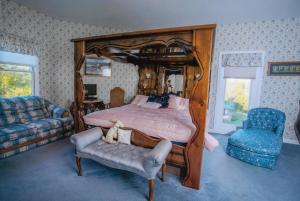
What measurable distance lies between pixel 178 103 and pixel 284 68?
2.60 m

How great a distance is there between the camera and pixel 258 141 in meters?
2.92

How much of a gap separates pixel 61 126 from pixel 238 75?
14.8ft

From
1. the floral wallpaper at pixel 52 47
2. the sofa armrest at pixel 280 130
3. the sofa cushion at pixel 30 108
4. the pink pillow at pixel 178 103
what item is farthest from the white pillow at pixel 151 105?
the sofa armrest at pixel 280 130

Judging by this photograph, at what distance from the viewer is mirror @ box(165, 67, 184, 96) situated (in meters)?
4.70

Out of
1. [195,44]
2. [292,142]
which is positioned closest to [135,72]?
[195,44]

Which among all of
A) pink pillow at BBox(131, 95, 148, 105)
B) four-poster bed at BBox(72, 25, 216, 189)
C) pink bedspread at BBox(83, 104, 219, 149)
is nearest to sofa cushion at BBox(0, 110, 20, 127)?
four-poster bed at BBox(72, 25, 216, 189)

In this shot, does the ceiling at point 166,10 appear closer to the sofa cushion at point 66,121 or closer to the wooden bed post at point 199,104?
the wooden bed post at point 199,104

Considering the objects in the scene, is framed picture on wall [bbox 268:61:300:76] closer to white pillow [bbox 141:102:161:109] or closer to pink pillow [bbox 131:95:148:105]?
white pillow [bbox 141:102:161:109]

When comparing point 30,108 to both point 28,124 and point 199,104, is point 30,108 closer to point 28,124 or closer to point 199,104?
point 28,124

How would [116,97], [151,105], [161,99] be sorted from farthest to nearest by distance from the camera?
[116,97]
[161,99]
[151,105]

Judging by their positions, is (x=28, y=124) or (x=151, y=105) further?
(x=151, y=105)

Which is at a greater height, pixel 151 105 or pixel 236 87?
pixel 236 87

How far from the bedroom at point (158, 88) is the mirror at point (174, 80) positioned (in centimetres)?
3

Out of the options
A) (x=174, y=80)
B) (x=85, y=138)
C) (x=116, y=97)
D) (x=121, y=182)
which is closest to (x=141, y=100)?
(x=116, y=97)
